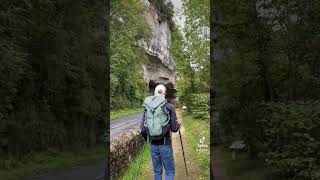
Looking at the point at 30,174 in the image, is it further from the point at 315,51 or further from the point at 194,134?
the point at 315,51

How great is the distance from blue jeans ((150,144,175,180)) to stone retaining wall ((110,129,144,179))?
1594 mm

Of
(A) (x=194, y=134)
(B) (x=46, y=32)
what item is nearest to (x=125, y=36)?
(B) (x=46, y=32)

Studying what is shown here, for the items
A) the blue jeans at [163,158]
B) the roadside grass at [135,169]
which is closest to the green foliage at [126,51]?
the roadside grass at [135,169]

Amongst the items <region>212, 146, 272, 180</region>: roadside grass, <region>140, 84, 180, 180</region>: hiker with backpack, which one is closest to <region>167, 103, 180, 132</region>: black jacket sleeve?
<region>140, 84, 180, 180</region>: hiker with backpack

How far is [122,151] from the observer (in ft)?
26.6

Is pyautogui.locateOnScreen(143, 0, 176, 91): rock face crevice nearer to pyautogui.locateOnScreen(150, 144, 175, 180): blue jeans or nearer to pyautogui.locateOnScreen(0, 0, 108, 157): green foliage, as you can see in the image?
pyautogui.locateOnScreen(0, 0, 108, 157): green foliage

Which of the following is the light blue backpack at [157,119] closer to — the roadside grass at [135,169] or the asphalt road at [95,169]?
the roadside grass at [135,169]

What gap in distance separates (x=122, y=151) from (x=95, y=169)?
99.9 inches

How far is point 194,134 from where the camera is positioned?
10.0m

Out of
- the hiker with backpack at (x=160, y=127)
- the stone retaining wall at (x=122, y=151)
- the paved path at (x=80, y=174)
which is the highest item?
the hiker with backpack at (x=160, y=127)

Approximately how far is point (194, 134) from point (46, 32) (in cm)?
424

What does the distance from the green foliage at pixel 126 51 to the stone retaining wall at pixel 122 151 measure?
2.72 m

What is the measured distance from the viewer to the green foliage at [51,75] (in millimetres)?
9383

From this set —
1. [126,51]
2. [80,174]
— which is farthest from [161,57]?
[80,174]
